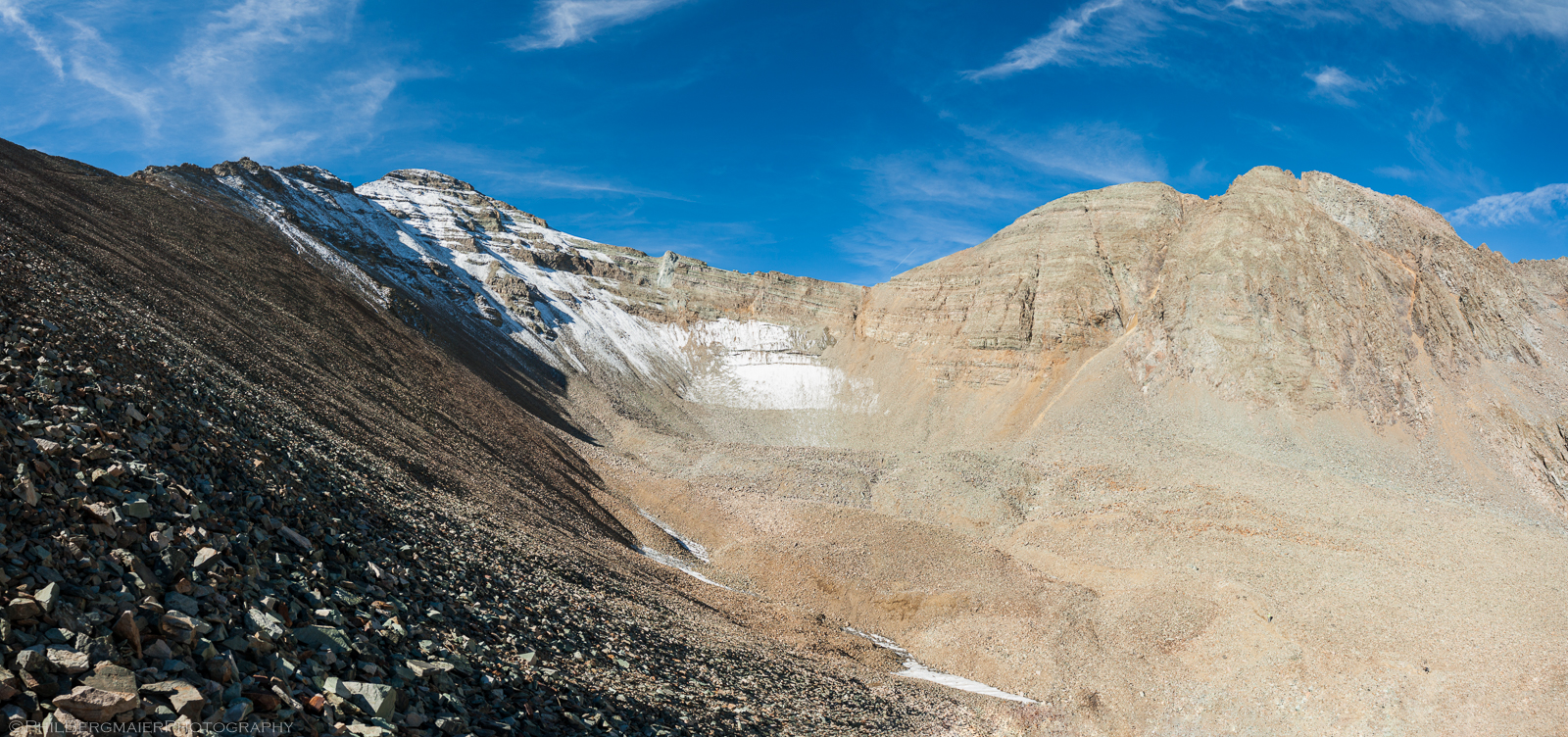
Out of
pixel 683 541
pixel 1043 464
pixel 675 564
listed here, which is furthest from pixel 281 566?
pixel 1043 464

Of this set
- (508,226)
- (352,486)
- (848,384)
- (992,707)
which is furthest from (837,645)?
(508,226)

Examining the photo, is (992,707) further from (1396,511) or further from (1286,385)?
(1286,385)

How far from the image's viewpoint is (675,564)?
26.0 metres

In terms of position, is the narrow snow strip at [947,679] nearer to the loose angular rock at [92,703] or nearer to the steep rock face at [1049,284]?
the loose angular rock at [92,703]

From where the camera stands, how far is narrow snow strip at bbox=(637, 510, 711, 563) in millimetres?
29294

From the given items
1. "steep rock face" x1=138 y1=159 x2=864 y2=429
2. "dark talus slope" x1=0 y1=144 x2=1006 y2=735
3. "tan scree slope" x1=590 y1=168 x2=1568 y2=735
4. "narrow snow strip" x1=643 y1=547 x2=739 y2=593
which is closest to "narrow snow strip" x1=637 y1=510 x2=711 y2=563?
"tan scree slope" x1=590 y1=168 x2=1568 y2=735

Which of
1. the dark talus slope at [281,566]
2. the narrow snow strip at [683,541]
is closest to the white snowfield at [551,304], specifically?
the narrow snow strip at [683,541]

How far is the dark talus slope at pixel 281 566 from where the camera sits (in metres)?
5.05

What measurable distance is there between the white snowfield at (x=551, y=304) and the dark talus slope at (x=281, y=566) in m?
44.9

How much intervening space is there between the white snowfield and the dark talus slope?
147 feet

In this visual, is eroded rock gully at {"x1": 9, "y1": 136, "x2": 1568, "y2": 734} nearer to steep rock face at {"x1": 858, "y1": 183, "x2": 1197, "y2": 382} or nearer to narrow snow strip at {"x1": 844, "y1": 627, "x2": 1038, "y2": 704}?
steep rock face at {"x1": 858, "y1": 183, "x2": 1197, "y2": 382}

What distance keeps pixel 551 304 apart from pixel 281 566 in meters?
75.4

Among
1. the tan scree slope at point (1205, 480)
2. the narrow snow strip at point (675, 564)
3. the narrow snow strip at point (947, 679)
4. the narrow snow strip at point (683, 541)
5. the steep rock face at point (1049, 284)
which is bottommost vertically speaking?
the narrow snow strip at point (947, 679)

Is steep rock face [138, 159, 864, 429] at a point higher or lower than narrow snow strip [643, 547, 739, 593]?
higher
